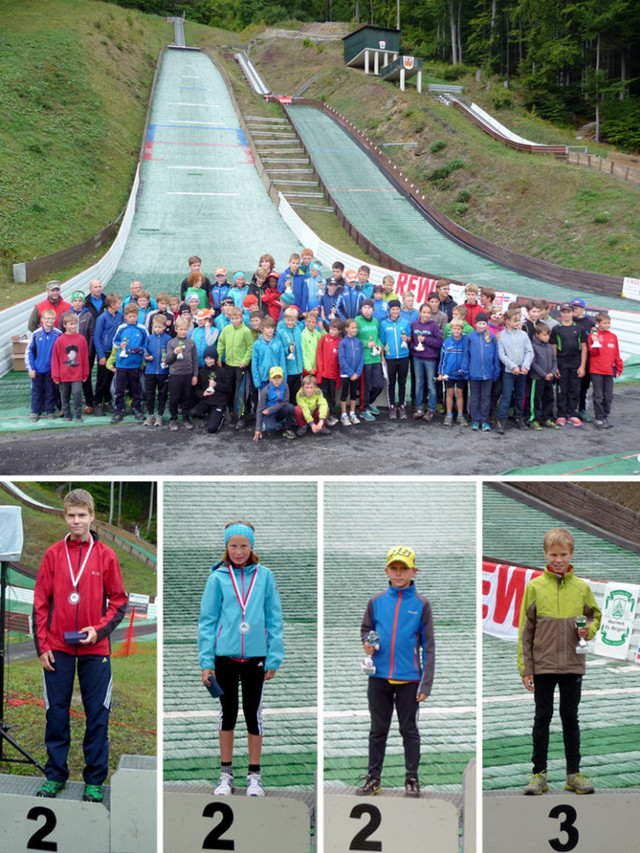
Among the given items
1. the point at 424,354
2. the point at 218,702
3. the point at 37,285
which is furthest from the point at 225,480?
the point at 37,285

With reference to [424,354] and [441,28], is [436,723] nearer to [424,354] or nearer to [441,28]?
[424,354]

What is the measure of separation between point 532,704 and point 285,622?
1971 mm

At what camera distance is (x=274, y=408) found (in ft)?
31.7

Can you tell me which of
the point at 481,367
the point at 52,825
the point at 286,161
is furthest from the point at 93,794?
the point at 286,161

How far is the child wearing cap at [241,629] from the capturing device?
15.0 ft

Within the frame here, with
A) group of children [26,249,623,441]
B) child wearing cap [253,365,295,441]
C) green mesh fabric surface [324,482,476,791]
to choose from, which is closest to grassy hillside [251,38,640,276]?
group of children [26,249,623,441]

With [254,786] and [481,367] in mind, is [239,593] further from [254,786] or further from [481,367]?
[481,367]

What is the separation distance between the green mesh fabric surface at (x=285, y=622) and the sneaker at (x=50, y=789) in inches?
30.3

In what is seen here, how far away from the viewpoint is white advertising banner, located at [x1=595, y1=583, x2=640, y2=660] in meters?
6.90

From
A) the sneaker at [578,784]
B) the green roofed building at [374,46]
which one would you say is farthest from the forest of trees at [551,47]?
the sneaker at [578,784]

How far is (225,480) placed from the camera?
4.22 metres

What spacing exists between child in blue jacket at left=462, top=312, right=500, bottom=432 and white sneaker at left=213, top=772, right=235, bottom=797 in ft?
21.5

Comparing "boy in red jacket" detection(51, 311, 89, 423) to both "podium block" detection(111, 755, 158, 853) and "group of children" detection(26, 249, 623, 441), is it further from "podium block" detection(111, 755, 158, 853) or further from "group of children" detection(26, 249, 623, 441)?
"podium block" detection(111, 755, 158, 853)

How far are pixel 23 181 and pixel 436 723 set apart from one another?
25664 mm
